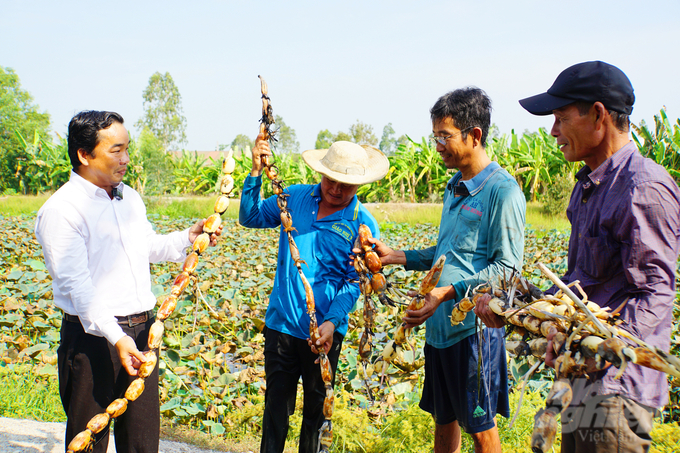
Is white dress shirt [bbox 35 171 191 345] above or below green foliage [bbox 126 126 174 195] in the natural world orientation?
below

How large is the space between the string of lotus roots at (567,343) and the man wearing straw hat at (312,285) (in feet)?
3.57

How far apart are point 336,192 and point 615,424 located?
1.51 metres

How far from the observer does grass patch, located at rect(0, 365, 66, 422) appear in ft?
10.3

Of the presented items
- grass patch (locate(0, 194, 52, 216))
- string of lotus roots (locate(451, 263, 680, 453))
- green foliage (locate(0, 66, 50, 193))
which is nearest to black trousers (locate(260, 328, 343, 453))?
string of lotus roots (locate(451, 263, 680, 453))

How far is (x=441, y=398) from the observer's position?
2.21 meters

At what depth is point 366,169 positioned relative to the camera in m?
→ 2.39

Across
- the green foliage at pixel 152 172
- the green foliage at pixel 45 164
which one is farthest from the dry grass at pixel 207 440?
the green foliage at pixel 45 164

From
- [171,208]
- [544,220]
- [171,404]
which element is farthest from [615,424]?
[171,208]

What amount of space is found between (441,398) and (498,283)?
0.77 metres

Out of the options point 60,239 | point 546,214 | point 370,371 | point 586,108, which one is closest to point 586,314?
point 586,108

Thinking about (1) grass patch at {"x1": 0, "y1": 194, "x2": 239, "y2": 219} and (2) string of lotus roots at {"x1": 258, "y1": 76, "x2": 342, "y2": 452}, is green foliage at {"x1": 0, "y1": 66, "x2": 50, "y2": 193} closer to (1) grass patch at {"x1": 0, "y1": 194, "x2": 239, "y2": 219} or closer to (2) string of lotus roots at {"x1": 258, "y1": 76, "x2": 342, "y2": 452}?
(1) grass patch at {"x1": 0, "y1": 194, "x2": 239, "y2": 219}

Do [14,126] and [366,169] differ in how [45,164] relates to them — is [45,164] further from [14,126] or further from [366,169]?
[366,169]

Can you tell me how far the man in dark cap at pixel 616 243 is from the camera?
4.30 feet

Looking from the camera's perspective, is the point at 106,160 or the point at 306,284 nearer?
the point at 106,160
